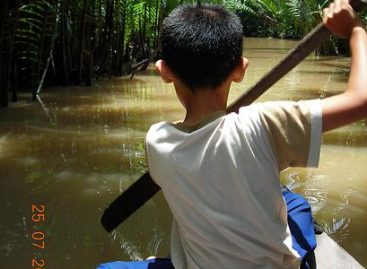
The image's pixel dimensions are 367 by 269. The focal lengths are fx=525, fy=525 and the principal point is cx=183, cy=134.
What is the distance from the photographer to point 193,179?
1189 mm

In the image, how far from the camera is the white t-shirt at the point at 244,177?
1.13m

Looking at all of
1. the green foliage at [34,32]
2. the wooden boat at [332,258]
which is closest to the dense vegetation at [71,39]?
the green foliage at [34,32]

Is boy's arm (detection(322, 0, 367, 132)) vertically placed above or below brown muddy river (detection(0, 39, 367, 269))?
above

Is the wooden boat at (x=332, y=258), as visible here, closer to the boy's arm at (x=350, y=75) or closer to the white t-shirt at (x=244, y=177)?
the white t-shirt at (x=244, y=177)

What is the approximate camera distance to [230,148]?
1153 millimetres

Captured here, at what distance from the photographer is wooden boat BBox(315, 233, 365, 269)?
183 cm

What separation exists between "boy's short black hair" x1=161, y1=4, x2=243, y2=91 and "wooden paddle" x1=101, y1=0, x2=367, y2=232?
7.0 inches

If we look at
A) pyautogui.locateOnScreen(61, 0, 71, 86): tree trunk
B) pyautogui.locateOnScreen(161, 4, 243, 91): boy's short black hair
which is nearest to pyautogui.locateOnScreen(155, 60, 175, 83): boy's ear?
pyautogui.locateOnScreen(161, 4, 243, 91): boy's short black hair

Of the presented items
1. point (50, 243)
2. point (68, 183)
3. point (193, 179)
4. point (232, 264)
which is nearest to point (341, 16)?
point (193, 179)

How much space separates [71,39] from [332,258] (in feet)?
19.9

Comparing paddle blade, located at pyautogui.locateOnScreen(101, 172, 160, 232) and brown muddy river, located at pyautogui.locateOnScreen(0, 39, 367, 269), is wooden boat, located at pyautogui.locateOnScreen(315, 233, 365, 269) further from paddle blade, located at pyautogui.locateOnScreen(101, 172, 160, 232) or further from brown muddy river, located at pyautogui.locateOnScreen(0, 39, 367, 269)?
paddle blade, located at pyautogui.locateOnScreen(101, 172, 160, 232)

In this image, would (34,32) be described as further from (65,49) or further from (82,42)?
(82,42)

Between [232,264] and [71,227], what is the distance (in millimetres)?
1701

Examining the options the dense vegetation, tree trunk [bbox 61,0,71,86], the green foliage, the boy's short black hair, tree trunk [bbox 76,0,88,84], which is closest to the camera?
the boy's short black hair
